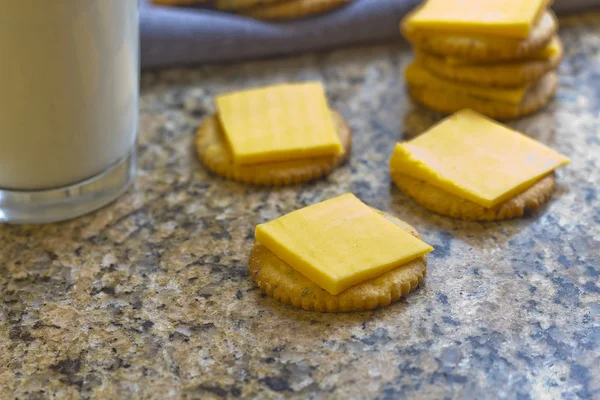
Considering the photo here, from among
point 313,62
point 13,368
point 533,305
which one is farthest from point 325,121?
point 13,368

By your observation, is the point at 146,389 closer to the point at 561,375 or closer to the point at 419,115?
the point at 561,375

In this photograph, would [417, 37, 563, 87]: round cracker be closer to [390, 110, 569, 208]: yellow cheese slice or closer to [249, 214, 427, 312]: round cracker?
[390, 110, 569, 208]: yellow cheese slice

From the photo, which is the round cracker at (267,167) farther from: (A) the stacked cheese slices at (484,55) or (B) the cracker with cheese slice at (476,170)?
(A) the stacked cheese slices at (484,55)

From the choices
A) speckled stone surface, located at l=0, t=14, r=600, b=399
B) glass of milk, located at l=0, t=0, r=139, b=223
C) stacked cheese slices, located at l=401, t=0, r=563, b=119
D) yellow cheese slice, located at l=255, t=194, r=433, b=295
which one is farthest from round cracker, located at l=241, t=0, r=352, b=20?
yellow cheese slice, located at l=255, t=194, r=433, b=295

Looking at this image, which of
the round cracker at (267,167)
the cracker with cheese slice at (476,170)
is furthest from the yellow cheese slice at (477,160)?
the round cracker at (267,167)

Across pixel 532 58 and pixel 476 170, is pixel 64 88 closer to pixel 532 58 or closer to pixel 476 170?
pixel 476 170
